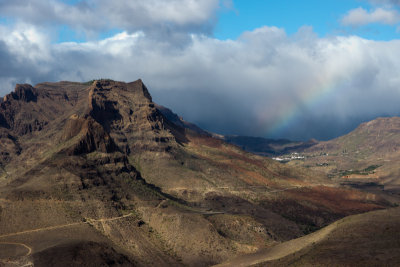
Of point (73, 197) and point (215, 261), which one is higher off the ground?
point (73, 197)

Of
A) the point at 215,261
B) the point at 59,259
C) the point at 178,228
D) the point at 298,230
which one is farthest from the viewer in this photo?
the point at 298,230

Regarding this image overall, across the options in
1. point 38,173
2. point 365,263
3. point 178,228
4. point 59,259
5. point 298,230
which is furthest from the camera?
point 298,230

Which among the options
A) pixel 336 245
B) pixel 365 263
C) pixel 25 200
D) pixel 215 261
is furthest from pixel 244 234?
pixel 365 263

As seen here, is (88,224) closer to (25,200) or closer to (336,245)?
→ (25,200)

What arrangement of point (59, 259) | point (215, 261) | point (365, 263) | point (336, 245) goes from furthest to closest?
point (215, 261), point (59, 259), point (336, 245), point (365, 263)

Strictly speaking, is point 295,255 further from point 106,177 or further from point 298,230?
point 106,177

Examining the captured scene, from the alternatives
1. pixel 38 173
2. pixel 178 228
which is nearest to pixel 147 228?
pixel 178 228

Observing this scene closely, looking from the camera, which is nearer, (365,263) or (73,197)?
(365,263)

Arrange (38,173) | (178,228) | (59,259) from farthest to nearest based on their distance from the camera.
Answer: (38,173), (178,228), (59,259)

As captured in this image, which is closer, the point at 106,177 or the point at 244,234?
the point at 244,234
